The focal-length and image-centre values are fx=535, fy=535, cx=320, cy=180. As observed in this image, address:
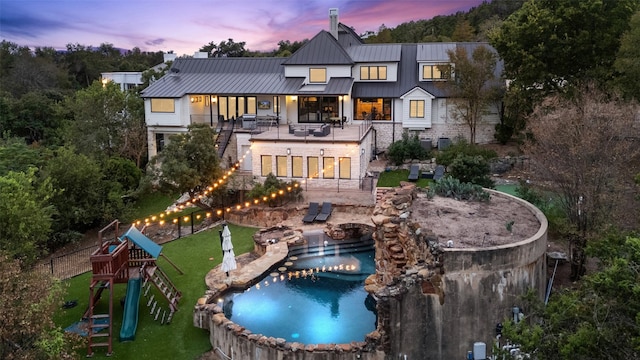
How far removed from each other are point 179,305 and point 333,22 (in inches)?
1231

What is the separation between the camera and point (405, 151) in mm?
37438

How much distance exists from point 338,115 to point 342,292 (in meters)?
21.7

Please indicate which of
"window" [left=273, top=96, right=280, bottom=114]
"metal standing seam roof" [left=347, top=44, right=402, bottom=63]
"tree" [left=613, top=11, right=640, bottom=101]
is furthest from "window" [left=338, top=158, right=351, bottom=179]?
"tree" [left=613, top=11, right=640, bottom=101]

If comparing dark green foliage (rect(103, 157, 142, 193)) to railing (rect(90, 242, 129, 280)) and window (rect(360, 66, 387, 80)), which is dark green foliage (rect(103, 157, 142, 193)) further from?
window (rect(360, 66, 387, 80))

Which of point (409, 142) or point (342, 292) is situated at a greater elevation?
point (409, 142)

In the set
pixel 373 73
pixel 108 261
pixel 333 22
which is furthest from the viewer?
pixel 333 22

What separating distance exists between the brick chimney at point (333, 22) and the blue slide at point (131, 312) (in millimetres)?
31236

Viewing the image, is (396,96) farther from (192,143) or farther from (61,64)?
(61,64)

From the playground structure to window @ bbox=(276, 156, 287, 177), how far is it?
14453mm

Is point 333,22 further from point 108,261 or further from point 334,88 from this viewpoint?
point 108,261

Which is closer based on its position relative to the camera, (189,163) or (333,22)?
(189,163)

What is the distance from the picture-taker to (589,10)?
33250 mm

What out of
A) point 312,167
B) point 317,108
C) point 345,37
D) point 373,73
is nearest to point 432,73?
point 373,73

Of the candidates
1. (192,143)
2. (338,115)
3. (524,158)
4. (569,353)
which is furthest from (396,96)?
(569,353)
